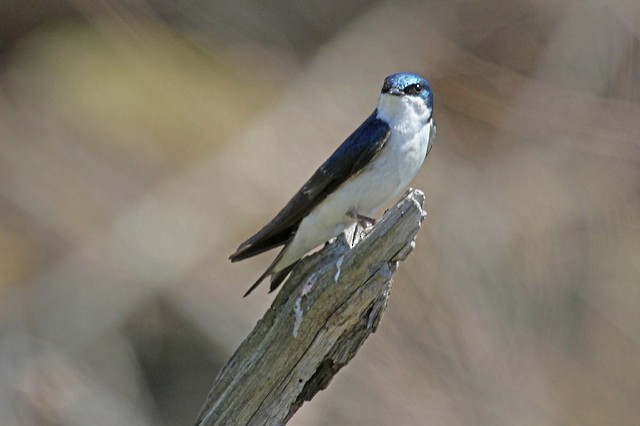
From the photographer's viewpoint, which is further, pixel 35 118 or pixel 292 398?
pixel 35 118

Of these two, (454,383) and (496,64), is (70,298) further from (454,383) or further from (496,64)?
(496,64)

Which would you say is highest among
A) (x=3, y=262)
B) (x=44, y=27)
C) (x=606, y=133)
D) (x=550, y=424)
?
(x=44, y=27)

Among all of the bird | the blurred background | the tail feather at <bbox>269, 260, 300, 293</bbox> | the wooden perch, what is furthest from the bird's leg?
the blurred background

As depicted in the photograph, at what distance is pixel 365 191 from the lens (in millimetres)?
2688

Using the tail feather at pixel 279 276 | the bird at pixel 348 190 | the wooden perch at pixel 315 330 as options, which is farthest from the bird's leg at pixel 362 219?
the wooden perch at pixel 315 330

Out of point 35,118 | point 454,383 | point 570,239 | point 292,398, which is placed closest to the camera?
point 292,398

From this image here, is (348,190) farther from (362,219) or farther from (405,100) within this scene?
(405,100)

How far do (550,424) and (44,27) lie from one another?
3.41 meters

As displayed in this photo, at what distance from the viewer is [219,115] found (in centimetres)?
542

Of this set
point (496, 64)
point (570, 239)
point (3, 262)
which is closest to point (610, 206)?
point (570, 239)

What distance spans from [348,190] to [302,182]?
208cm

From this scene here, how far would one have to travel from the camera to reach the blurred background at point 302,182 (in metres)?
4.62

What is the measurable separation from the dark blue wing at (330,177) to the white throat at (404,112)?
36mm

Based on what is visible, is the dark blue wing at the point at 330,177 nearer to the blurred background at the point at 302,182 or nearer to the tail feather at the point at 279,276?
the tail feather at the point at 279,276
